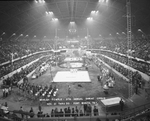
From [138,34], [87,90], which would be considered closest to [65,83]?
[87,90]

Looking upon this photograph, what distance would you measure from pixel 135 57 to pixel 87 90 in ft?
59.8

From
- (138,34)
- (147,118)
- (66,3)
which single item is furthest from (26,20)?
(147,118)

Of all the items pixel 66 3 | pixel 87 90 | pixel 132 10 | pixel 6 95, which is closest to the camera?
pixel 6 95

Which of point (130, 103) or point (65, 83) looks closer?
point (130, 103)

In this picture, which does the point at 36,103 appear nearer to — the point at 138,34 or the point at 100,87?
the point at 100,87

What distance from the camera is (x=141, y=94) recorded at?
1923cm

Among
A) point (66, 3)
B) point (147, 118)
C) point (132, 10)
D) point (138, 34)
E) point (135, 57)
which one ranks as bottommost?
point (147, 118)

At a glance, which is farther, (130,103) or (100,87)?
(100,87)

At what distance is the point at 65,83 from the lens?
89.8ft

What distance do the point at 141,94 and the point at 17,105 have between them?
59.0ft

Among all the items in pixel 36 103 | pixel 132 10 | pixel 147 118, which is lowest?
pixel 36 103

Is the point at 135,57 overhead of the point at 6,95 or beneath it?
overhead

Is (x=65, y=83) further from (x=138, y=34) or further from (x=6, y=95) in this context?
(x=138, y=34)

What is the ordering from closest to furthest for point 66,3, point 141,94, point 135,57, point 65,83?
1. point 141,94
2. point 65,83
3. point 135,57
4. point 66,3
